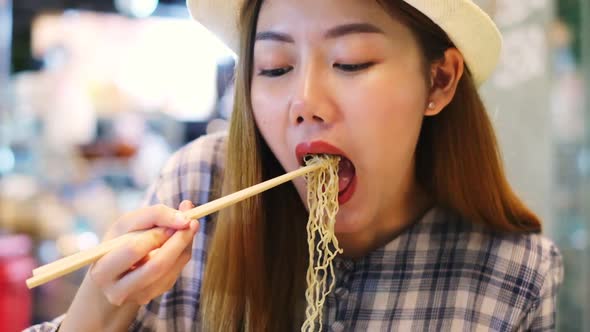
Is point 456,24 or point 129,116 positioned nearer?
point 456,24

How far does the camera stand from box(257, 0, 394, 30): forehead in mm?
1155

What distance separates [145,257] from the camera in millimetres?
1033

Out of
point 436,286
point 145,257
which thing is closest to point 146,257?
point 145,257

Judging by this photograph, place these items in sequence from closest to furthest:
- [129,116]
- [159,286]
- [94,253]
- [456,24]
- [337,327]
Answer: [94,253] → [159,286] → [456,24] → [337,327] → [129,116]

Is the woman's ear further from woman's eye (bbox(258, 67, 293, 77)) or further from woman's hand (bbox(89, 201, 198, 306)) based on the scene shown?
woman's hand (bbox(89, 201, 198, 306))

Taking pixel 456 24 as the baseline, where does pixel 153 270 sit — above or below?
below

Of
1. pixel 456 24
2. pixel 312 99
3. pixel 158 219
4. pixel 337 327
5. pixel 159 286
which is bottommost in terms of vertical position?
pixel 337 327

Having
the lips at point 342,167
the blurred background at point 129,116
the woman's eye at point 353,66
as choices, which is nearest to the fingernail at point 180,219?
the lips at point 342,167

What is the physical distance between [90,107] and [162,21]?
1.96ft

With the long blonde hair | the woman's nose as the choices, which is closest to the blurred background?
the long blonde hair

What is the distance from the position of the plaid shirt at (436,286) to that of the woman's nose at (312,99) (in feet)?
1.31

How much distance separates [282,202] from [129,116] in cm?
202

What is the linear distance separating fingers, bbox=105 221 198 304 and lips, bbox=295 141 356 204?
28cm

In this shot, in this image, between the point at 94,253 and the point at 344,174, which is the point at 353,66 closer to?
the point at 344,174
